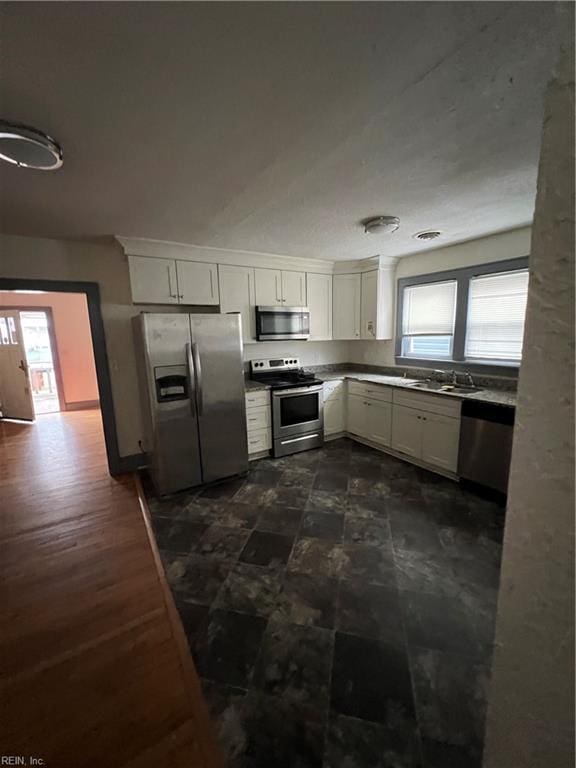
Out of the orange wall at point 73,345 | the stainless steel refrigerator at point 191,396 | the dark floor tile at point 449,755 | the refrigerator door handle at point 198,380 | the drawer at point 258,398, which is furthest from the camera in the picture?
the orange wall at point 73,345

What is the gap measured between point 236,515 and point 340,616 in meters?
1.19

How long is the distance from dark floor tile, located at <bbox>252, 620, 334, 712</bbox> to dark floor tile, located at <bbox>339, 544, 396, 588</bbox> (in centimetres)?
44

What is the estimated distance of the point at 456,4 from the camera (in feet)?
2.97

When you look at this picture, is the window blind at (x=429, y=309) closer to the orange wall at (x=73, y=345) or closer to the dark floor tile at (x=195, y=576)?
the dark floor tile at (x=195, y=576)

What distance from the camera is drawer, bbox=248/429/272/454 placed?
3551 millimetres

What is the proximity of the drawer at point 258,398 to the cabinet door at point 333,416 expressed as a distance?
855 millimetres

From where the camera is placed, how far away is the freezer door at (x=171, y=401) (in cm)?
276

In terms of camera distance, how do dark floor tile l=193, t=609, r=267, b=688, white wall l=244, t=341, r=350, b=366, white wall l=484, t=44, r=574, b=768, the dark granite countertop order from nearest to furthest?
white wall l=484, t=44, r=574, b=768
dark floor tile l=193, t=609, r=267, b=688
the dark granite countertop
white wall l=244, t=341, r=350, b=366

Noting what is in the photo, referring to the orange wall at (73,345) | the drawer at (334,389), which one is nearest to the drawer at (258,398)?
the drawer at (334,389)

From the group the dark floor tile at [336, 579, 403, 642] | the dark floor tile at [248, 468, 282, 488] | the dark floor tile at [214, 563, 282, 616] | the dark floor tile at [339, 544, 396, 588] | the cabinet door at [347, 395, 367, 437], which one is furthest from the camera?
the cabinet door at [347, 395, 367, 437]

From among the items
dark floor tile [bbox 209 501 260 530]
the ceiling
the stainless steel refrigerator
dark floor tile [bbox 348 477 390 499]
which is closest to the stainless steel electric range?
the stainless steel refrigerator

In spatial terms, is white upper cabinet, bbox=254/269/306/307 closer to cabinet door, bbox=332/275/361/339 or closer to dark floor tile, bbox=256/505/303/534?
cabinet door, bbox=332/275/361/339

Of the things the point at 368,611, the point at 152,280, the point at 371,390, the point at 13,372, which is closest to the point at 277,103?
the point at 152,280

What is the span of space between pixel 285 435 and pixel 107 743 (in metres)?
2.72
